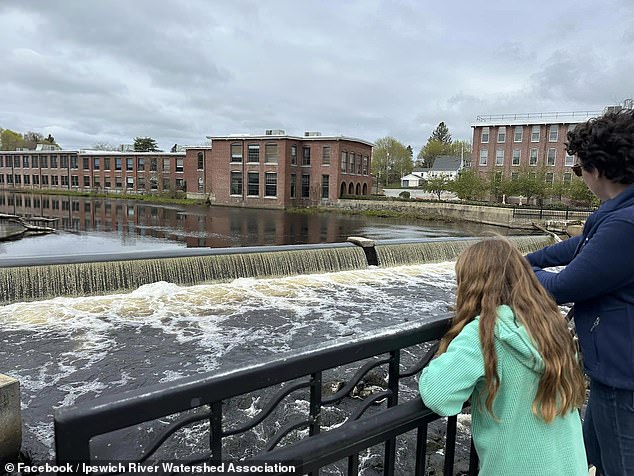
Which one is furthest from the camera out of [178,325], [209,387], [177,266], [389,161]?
[389,161]

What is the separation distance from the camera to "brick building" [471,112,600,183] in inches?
1810

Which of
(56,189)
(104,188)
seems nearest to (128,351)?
(104,188)

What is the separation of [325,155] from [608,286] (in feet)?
146

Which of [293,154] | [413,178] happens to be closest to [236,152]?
[293,154]

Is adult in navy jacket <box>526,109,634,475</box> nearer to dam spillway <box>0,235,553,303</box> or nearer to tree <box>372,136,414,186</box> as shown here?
dam spillway <box>0,235,553,303</box>

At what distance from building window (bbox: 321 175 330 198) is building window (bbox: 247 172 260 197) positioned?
6.33m

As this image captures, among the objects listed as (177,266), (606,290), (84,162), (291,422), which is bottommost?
(177,266)

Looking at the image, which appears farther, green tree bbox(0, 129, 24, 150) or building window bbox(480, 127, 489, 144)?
green tree bbox(0, 129, 24, 150)

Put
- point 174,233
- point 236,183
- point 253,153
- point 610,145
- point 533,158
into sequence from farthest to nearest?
point 533,158 → point 236,183 → point 253,153 → point 174,233 → point 610,145

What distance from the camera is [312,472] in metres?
1.50

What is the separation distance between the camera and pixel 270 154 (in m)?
45.2

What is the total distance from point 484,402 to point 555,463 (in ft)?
1.11

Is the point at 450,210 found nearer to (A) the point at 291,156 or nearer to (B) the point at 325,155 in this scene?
(B) the point at 325,155

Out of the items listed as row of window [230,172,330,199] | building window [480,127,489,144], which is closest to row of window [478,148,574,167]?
building window [480,127,489,144]
